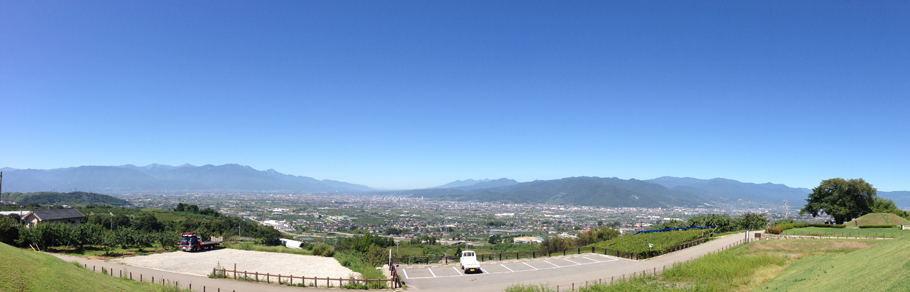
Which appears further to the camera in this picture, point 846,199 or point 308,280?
point 846,199

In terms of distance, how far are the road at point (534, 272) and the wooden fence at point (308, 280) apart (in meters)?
1.45

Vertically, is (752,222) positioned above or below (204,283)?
above

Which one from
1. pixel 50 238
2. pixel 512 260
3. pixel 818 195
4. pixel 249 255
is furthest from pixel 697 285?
pixel 818 195

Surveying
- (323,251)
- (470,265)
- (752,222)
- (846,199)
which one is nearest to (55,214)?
(323,251)

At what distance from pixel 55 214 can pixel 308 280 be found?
44955mm

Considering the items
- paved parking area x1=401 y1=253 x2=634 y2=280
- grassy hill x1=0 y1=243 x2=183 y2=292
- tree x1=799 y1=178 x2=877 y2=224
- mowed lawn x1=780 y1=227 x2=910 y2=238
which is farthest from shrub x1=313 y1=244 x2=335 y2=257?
tree x1=799 y1=178 x2=877 y2=224

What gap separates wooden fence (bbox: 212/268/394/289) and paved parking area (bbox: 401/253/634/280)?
233cm

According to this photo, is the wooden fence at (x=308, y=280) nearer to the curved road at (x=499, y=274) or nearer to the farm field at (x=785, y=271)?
the curved road at (x=499, y=274)

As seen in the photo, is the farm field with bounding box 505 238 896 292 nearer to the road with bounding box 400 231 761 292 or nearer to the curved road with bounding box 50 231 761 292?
the road with bounding box 400 231 761 292

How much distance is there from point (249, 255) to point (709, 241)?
36.6 meters

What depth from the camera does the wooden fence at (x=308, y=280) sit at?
19.1 m

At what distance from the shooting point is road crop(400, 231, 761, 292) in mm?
19750

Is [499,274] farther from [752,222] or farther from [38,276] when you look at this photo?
[752,222]

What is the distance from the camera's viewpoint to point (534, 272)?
898 inches
